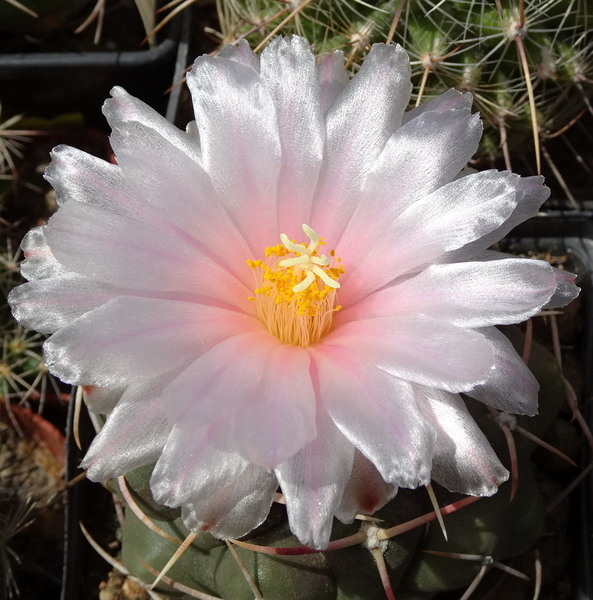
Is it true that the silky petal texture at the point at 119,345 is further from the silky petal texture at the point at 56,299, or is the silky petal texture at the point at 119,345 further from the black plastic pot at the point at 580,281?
the black plastic pot at the point at 580,281

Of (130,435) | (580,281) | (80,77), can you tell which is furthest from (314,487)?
(80,77)

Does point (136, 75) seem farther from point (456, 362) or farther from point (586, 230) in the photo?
point (456, 362)

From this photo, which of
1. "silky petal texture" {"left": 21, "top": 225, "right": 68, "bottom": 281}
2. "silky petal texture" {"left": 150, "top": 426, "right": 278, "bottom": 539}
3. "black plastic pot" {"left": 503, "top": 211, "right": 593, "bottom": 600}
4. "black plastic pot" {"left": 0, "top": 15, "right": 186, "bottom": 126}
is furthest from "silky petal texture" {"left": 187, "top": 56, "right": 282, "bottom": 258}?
"black plastic pot" {"left": 0, "top": 15, "right": 186, "bottom": 126}

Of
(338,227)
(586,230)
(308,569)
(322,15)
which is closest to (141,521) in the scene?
(308,569)

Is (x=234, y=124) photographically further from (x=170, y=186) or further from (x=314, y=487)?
(x=314, y=487)

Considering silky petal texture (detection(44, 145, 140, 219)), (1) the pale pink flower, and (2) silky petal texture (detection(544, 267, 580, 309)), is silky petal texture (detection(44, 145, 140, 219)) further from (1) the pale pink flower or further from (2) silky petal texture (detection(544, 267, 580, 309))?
(2) silky petal texture (detection(544, 267, 580, 309))

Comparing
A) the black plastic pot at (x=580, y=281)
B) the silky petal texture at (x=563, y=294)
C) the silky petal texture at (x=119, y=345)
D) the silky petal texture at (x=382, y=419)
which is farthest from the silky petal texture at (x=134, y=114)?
the black plastic pot at (x=580, y=281)
